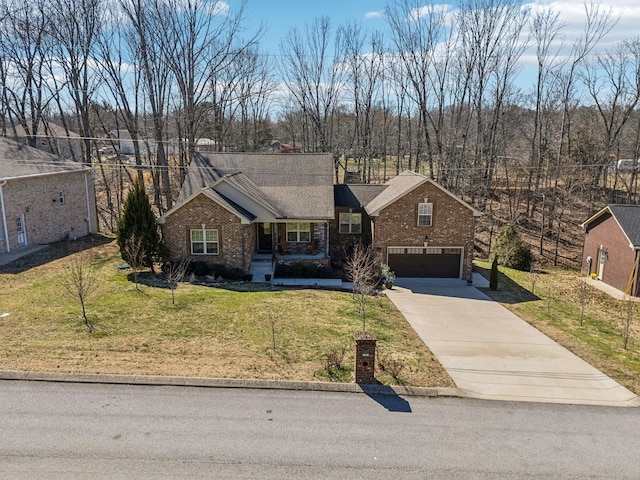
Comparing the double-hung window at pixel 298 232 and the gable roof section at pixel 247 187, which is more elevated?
the gable roof section at pixel 247 187

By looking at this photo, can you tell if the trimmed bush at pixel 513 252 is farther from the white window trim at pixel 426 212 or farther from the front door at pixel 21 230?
the front door at pixel 21 230

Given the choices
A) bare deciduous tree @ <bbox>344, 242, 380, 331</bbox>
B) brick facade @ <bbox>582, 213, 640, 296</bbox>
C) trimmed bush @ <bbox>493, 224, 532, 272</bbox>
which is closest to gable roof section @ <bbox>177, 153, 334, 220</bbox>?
bare deciduous tree @ <bbox>344, 242, 380, 331</bbox>

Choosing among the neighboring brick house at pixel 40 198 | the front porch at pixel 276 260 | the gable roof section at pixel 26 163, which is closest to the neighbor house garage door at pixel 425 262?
the front porch at pixel 276 260

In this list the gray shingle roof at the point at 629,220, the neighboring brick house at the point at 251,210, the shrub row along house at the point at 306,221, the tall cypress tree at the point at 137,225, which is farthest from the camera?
the gray shingle roof at the point at 629,220

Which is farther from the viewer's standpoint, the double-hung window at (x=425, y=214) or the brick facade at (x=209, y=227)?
the double-hung window at (x=425, y=214)

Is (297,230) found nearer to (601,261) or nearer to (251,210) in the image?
(251,210)

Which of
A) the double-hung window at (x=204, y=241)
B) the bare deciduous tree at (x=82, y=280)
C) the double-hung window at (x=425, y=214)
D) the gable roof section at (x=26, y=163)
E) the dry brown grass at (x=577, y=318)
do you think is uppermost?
the gable roof section at (x=26, y=163)

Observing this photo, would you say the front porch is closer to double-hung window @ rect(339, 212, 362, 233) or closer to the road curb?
double-hung window @ rect(339, 212, 362, 233)
